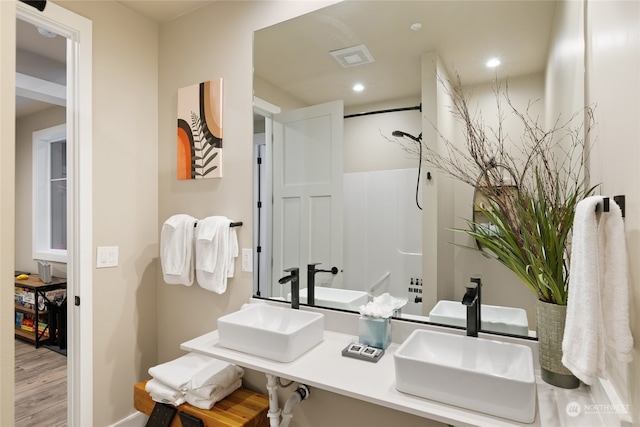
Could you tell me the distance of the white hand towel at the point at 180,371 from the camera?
1.63 metres

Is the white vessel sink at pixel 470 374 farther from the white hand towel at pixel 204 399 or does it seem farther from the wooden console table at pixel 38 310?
the wooden console table at pixel 38 310

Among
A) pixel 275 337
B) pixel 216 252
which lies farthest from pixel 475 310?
pixel 216 252

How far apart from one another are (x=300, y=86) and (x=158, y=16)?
1.19 m

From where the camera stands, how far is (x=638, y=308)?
2.51 ft

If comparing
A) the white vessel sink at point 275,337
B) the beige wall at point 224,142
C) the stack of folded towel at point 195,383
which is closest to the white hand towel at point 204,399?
the stack of folded towel at point 195,383

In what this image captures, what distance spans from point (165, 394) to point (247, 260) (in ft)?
2.41

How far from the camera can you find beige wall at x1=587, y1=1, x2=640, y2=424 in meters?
0.76

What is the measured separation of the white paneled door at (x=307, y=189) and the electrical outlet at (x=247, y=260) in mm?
129

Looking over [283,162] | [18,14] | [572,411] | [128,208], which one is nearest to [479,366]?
[572,411]

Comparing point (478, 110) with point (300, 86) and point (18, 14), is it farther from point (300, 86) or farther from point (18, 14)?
point (18, 14)

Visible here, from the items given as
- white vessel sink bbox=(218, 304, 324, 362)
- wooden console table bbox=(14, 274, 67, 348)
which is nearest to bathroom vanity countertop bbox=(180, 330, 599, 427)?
white vessel sink bbox=(218, 304, 324, 362)

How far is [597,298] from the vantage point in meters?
0.77

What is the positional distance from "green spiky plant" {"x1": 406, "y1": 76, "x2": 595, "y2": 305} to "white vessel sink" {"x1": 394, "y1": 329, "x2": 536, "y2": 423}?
0.83 ft

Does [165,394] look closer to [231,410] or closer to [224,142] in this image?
[231,410]
